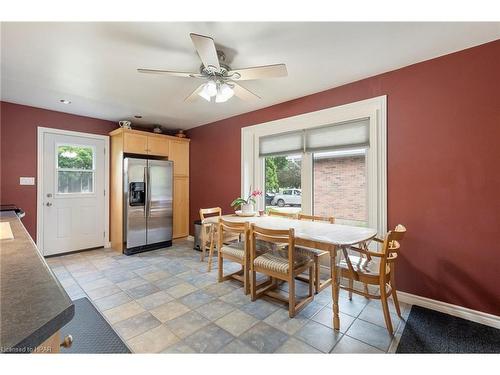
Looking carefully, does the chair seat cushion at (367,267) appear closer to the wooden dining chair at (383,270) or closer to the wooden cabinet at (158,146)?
the wooden dining chair at (383,270)

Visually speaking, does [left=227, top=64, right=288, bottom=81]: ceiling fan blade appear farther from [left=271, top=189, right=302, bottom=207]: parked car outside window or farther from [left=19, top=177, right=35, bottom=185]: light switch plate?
[left=19, top=177, right=35, bottom=185]: light switch plate

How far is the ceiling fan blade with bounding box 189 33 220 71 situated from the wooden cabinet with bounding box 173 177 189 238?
3.23m

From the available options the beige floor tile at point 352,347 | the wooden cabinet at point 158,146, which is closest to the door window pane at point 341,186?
the beige floor tile at point 352,347

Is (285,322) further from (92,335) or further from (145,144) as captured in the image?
(145,144)

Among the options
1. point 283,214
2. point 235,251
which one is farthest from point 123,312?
point 283,214

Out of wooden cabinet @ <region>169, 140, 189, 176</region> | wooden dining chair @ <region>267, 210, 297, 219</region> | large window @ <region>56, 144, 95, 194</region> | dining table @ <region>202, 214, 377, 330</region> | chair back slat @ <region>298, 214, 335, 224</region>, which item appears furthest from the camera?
wooden cabinet @ <region>169, 140, 189, 176</region>

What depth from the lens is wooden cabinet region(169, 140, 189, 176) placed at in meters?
4.67

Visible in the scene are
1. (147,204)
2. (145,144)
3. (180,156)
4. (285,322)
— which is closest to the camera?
(285,322)

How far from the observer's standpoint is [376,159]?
2.58m

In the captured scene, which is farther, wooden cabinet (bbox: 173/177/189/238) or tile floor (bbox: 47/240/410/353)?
wooden cabinet (bbox: 173/177/189/238)

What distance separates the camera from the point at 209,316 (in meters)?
2.09

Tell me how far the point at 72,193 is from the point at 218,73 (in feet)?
11.2

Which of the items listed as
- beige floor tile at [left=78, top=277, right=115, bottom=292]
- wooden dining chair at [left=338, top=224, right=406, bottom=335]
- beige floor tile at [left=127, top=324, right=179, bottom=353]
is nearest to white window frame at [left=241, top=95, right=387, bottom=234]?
wooden dining chair at [left=338, top=224, right=406, bottom=335]

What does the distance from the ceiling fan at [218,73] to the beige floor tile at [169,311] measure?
2.06 metres
